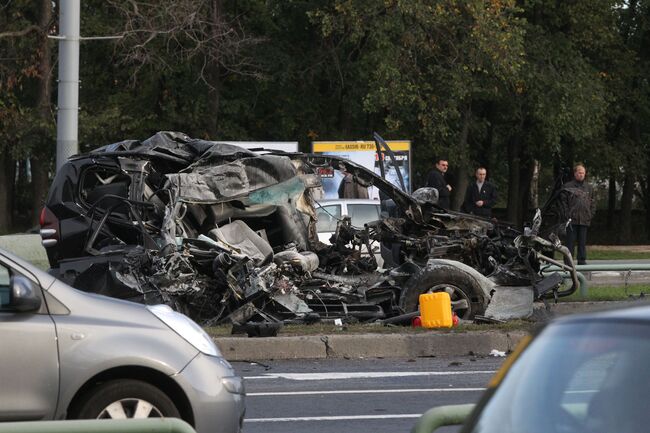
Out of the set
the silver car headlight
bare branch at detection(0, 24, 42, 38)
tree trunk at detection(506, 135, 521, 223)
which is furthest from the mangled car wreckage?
tree trunk at detection(506, 135, 521, 223)

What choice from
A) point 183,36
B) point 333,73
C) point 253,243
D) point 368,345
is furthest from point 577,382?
point 333,73

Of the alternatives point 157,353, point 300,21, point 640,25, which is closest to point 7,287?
point 157,353

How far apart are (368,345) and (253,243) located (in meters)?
1.85

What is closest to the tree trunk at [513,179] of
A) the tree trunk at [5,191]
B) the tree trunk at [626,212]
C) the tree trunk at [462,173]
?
the tree trunk at [462,173]

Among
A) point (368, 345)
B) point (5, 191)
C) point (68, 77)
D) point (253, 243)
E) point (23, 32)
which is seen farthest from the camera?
point (5, 191)

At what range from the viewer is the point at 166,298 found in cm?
1260

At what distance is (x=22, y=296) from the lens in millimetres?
6359

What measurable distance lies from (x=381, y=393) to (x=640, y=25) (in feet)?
125

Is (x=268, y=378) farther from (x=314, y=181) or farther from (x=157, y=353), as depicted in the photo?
(x=157, y=353)

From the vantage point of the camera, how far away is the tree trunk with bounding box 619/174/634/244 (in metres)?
46.8

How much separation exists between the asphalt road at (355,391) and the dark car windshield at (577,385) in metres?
4.77

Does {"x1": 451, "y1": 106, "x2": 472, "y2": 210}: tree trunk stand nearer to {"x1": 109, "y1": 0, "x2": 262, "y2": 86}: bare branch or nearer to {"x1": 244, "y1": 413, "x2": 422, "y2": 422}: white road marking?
{"x1": 109, "y1": 0, "x2": 262, "y2": 86}: bare branch

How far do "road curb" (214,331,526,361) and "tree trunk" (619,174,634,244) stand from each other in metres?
34.9

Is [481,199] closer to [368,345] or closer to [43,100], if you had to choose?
[368,345]
